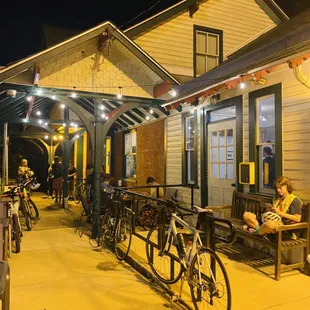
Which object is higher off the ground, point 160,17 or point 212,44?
point 160,17

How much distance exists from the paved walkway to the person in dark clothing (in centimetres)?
286

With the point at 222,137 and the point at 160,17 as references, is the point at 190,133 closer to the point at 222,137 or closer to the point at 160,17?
the point at 222,137

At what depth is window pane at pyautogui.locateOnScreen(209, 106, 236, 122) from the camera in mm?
7251

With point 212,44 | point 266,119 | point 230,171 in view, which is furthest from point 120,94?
point 212,44

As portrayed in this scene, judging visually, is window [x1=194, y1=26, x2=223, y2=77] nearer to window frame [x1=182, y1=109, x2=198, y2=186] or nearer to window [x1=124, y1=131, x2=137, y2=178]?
window frame [x1=182, y1=109, x2=198, y2=186]

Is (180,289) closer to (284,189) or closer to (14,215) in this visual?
(284,189)

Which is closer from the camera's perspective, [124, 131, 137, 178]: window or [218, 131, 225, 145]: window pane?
[218, 131, 225, 145]: window pane

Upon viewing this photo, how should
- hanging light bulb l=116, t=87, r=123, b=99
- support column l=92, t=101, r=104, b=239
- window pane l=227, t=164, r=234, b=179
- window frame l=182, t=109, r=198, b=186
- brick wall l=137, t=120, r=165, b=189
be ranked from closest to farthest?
window pane l=227, t=164, r=234, b=179
support column l=92, t=101, r=104, b=239
hanging light bulb l=116, t=87, r=123, b=99
window frame l=182, t=109, r=198, b=186
brick wall l=137, t=120, r=165, b=189

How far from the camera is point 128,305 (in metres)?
3.91

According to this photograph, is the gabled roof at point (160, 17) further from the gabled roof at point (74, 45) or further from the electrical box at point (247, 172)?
the electrical box at point (247, 172)

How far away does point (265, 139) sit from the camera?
6.04 m

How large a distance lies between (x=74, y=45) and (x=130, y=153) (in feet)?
19.1

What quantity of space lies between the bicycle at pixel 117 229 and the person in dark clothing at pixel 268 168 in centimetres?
253

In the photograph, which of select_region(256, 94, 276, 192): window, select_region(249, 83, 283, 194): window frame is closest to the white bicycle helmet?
select_region(249, 83, 283, 194): window frame
